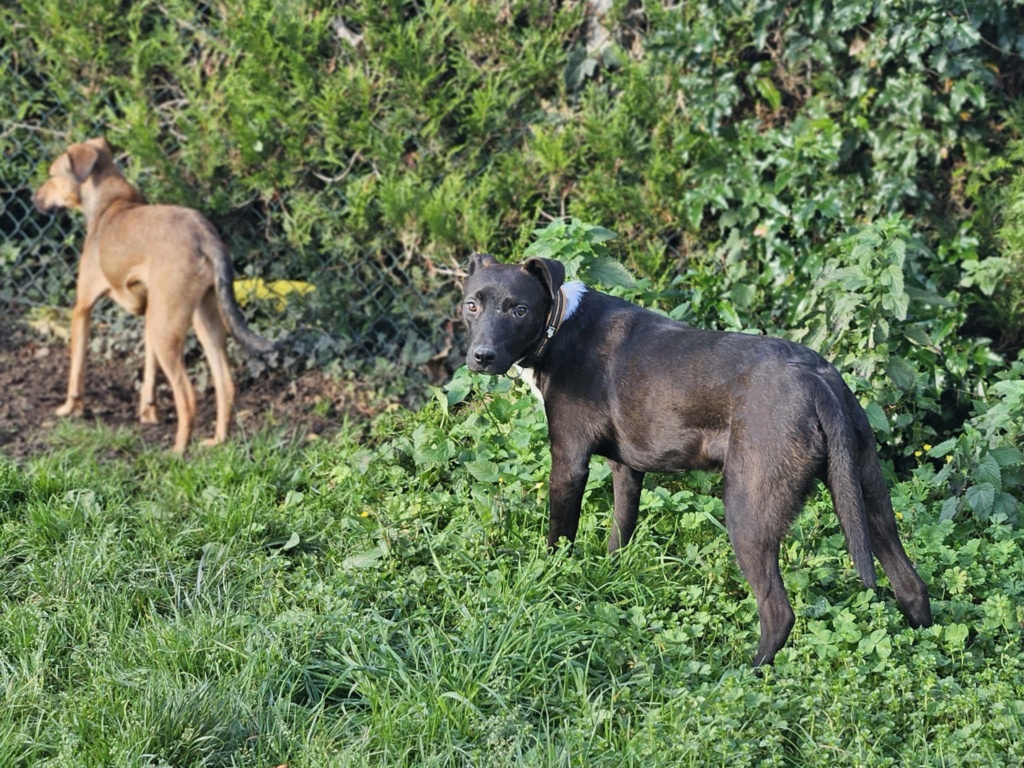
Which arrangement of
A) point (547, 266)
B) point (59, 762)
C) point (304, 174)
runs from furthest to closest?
point (304, 174) < point (547, 266) < point (59, 762)

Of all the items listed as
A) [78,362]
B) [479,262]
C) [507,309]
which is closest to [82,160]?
[78,362]

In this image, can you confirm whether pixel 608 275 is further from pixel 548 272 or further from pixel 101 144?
pixel 101 144

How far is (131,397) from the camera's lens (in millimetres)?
7844

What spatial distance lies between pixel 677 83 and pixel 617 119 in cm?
45

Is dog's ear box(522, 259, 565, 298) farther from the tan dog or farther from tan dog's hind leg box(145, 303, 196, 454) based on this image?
tan dog's hind leg box(145, 303, 196, 454)

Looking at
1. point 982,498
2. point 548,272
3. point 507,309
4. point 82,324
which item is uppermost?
point 548,272

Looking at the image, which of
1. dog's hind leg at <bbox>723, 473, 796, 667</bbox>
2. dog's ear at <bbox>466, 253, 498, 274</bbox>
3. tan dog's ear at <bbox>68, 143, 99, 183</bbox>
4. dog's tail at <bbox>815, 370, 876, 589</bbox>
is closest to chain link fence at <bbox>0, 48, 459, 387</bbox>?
tan dog's ear at <bbox>68, 143, 99, 183</bbox>

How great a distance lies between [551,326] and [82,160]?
414 cm

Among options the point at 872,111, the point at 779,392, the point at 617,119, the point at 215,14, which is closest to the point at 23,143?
the point at 215,14

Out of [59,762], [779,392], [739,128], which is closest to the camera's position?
[59,762]

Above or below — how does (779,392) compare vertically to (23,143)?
above

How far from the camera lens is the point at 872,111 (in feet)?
23.4

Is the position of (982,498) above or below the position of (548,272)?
below

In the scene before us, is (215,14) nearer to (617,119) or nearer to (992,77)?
(617,119)
